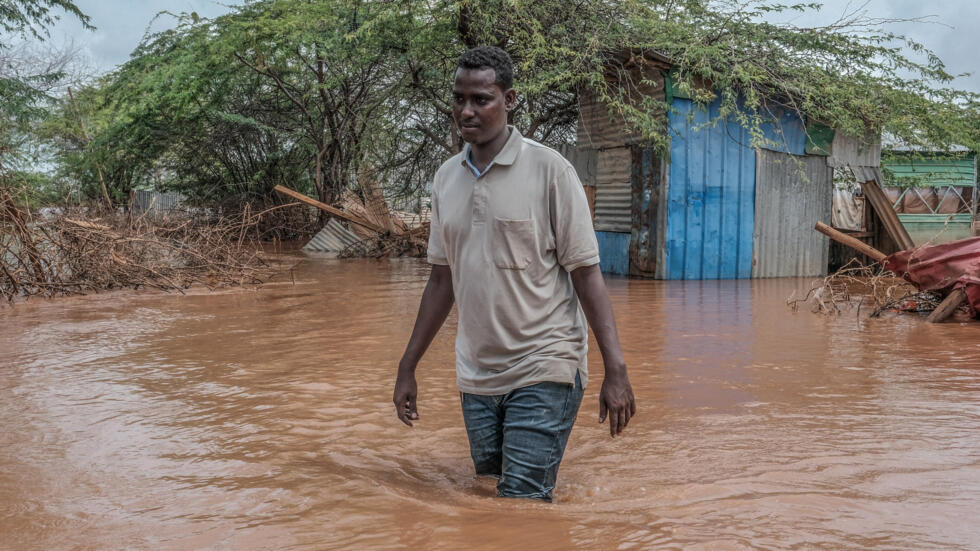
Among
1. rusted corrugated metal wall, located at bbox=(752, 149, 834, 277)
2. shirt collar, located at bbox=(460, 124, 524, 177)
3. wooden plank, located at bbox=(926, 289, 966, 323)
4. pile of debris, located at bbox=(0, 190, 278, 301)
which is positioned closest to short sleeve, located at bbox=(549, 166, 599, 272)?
shirt collar, located at bbox=(460, 124, 524, 177)

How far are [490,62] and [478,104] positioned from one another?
143mm

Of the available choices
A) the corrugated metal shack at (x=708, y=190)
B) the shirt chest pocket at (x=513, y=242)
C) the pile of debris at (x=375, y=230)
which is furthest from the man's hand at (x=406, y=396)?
the pile of debris at (x=375, y=230)

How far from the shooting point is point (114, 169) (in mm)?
21219

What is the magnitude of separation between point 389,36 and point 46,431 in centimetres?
1026

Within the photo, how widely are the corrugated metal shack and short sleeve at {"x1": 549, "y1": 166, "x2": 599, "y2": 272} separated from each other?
9.31 meters

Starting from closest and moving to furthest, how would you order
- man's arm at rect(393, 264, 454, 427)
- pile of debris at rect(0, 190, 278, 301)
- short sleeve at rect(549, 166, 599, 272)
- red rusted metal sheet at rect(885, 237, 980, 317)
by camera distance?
short sleeve at rect(549, 166, 599, 272), man's arm at rect(393, 264, 454, 427), red rusted metal sheet at rect(885, 237, 980, 317), pile of debris at rect(0, 190, 278, 301)

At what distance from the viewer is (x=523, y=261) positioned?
272 cm

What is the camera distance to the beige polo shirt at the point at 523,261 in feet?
8.91

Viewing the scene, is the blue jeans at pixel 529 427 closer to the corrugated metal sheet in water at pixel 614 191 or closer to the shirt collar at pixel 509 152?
the shirt collar at pixel 509 152

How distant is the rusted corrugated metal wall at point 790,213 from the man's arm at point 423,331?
10.7 m

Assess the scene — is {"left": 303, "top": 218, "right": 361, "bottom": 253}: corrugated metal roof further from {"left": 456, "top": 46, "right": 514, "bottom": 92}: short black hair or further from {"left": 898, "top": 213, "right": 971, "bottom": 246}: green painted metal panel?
{"left": 456, "top": 46, "right": 514, "bottom": 92}: short black hair

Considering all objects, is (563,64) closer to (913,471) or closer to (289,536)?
(913,471)

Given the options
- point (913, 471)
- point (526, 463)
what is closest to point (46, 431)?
point (526, 463)

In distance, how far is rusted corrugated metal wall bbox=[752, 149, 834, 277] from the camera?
1288cm
